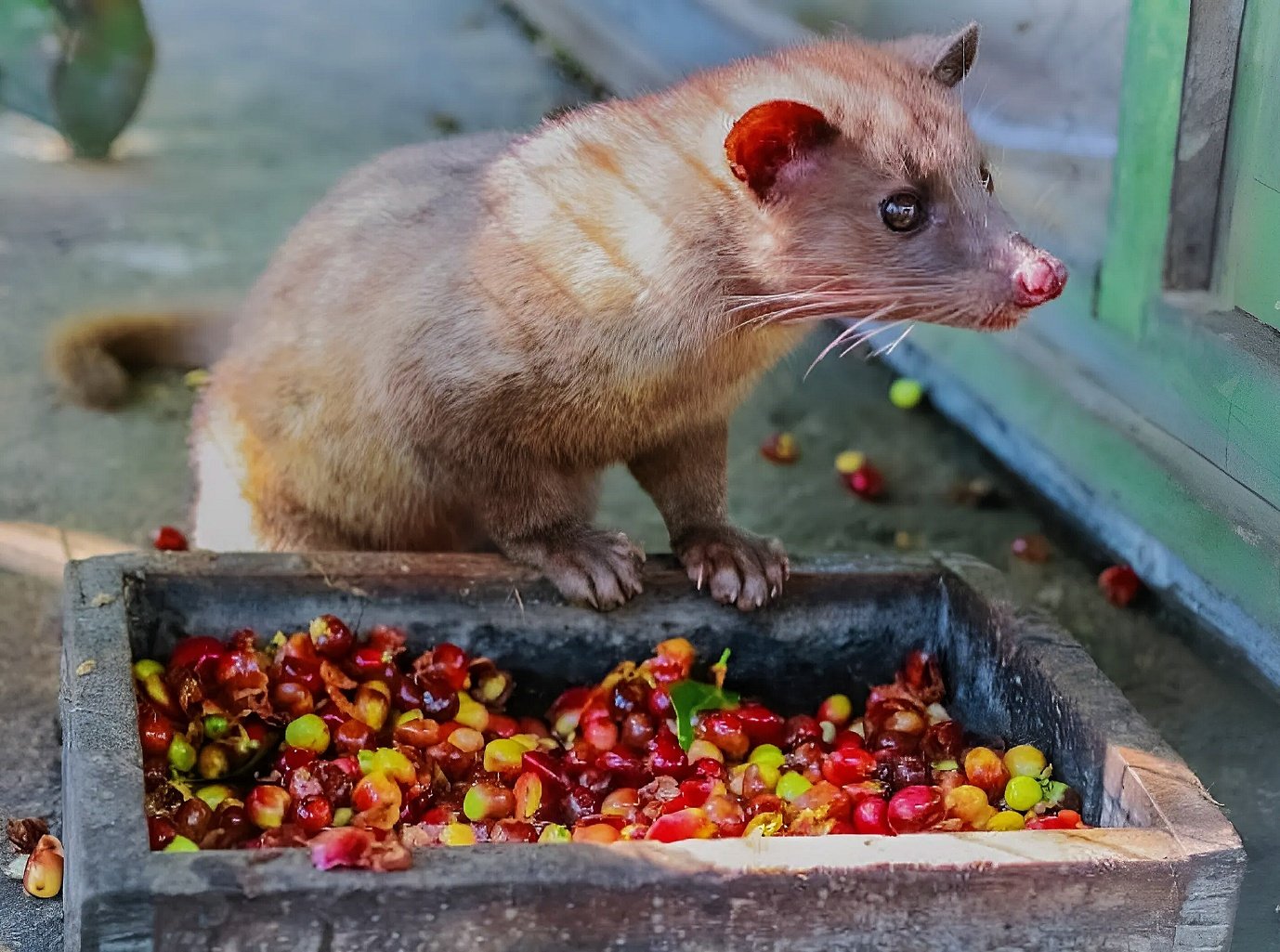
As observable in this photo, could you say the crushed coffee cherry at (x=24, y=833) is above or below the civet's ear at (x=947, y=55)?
below

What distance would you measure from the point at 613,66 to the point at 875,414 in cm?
138

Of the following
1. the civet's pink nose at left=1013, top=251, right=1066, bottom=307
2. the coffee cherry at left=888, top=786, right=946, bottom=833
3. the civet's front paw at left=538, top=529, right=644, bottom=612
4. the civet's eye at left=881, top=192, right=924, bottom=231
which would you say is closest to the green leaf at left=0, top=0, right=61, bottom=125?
the civet's front paw at left=538, top=529, right=644, bottom=612

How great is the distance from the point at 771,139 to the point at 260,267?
2.28 meters

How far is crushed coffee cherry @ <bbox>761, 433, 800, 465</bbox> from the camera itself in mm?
4527

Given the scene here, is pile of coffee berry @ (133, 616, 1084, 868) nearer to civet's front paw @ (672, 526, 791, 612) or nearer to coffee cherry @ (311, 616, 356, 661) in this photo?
coffee cherry @ (311, 616, 356, 661)

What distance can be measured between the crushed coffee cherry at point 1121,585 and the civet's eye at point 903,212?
1563 mm

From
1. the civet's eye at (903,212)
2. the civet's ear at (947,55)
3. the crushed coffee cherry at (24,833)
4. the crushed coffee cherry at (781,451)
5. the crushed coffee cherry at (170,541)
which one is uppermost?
the civet's ear at (947,55)

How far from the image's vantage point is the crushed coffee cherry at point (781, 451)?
14.9 ft

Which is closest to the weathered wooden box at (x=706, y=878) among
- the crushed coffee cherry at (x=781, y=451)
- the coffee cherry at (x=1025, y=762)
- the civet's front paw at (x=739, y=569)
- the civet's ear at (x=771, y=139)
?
the coffee cherry at (x=1025, y=762)

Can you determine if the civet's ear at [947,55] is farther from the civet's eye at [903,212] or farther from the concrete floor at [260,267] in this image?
the concrete floor at [260,267]

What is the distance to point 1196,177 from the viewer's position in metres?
3.29

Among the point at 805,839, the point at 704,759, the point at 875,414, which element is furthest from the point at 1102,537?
the point at 805,839

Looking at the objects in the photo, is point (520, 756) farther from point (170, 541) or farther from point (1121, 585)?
point (1121, 585)

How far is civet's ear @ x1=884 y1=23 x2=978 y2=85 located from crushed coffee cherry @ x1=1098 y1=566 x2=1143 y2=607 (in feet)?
4.78
